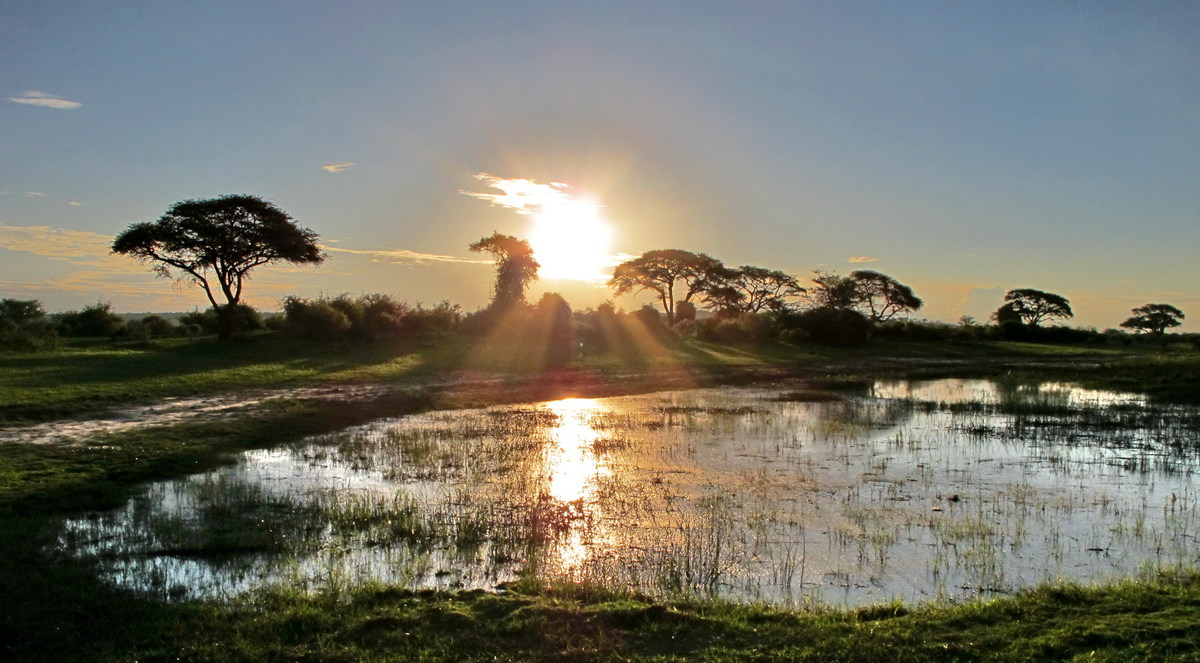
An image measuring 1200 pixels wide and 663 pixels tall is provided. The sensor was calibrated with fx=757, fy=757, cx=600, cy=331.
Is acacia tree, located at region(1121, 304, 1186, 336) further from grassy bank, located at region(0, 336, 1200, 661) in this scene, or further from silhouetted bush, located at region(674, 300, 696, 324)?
grassy bank, located at region(0, 336, 1200, 661)

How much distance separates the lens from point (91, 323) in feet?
130

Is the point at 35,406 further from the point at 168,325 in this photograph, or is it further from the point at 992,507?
the point at 168,325

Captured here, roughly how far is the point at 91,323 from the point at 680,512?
133 ft

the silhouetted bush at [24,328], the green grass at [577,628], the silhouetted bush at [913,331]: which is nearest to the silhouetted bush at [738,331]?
the silhouetted bush at [913,331]

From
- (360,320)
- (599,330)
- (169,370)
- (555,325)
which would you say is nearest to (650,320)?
(599,330)

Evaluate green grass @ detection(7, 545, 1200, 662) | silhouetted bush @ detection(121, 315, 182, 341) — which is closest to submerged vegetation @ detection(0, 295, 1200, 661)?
green grass @ detection(7, 545, 1200, 662)

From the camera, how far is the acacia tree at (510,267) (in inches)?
1938

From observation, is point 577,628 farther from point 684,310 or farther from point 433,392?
point 684,310

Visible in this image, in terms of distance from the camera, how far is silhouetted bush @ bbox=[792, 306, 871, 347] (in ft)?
180

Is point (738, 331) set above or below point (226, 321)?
above

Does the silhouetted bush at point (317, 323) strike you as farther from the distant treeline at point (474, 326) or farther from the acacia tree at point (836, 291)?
the acacia tree at point (836, 291)

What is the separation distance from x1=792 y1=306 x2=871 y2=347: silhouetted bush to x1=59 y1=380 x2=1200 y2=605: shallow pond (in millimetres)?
36384

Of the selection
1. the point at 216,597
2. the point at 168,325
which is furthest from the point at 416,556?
→ the point at 168,325

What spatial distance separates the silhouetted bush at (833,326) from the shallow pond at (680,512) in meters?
36.4
